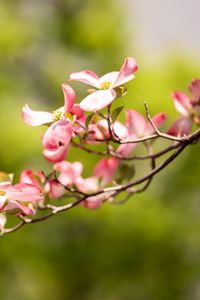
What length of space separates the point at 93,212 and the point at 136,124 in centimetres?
470

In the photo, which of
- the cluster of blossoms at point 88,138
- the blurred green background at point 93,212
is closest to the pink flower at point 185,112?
the cluster of blossoms at point 88,138

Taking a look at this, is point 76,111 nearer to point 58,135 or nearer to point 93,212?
point 58,135

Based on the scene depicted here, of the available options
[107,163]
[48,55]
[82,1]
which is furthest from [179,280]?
[107,163]

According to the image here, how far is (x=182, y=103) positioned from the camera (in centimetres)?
107

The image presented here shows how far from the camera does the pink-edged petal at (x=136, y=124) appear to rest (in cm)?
106

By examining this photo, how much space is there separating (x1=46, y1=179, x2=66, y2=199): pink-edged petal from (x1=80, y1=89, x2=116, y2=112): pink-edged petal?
0.22 meters

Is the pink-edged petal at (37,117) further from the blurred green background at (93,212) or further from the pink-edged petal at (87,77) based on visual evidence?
the blurred green background at (93,212)

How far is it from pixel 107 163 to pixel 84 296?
5.65 m

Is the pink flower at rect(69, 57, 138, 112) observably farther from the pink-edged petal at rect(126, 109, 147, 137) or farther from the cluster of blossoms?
the pink-edged petal at rect(126, 109, 147, 137)

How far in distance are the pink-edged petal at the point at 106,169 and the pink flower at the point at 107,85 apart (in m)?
0.27

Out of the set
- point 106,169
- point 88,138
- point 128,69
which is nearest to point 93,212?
point 106,169

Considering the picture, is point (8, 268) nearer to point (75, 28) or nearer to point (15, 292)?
point (15, 292)

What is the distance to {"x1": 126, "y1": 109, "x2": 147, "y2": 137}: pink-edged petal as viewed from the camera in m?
1.06

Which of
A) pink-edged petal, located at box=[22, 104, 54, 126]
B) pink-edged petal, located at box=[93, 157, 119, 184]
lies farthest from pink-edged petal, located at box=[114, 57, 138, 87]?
pink-edged petal, located at box=[93, 157, 119, 184]
